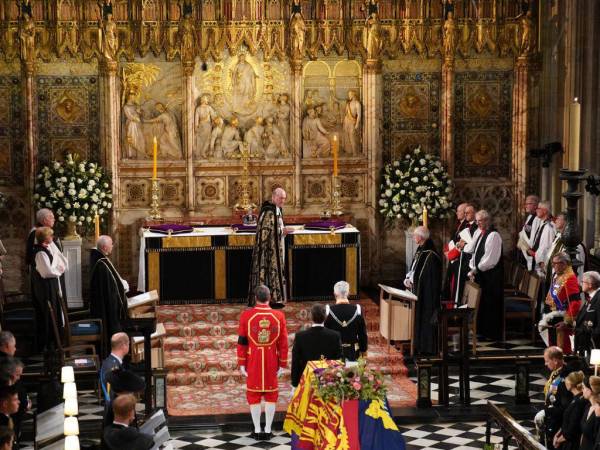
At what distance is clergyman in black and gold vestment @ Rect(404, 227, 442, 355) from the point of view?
651 inches

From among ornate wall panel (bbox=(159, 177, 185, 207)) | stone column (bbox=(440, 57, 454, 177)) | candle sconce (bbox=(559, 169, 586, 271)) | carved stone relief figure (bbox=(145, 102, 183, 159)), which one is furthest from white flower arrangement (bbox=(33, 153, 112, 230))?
candle sconce (bbox=(559, 169, 586, 271))

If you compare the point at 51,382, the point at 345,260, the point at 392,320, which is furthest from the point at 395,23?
the point at 51,382

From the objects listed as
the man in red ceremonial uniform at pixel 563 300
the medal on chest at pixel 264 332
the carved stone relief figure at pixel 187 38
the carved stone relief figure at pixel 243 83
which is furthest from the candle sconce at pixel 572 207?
the carved stone relief figure at pixel 187 38

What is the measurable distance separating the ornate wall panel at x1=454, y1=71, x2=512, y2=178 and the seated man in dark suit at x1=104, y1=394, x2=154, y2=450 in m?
12.2

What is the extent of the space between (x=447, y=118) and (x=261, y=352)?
8.21 meters

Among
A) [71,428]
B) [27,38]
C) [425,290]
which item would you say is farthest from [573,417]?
[27,38]

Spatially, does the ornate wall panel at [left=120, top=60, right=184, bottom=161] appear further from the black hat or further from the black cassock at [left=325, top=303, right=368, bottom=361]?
the black hat

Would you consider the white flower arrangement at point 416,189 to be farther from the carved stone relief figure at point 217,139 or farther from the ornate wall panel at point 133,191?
the ornate wall panel at point 133,191

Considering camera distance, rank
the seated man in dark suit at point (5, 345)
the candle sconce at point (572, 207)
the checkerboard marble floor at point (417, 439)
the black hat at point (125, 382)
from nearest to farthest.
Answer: the black hat at point (125, 382) < the seated man in dark suit at point (5, 345) < the checkerboard marble floor at point (417, 439) < the candle sconce at point (572, 207)

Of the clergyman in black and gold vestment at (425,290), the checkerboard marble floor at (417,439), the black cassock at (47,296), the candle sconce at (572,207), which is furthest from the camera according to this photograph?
the clergyman in black and gold vestment at (425,290)

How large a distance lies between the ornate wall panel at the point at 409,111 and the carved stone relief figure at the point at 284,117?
1.69m

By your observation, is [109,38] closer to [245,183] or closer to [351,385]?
[245,183]

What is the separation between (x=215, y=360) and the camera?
16.5 meters

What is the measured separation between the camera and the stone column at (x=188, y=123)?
66.7ft
